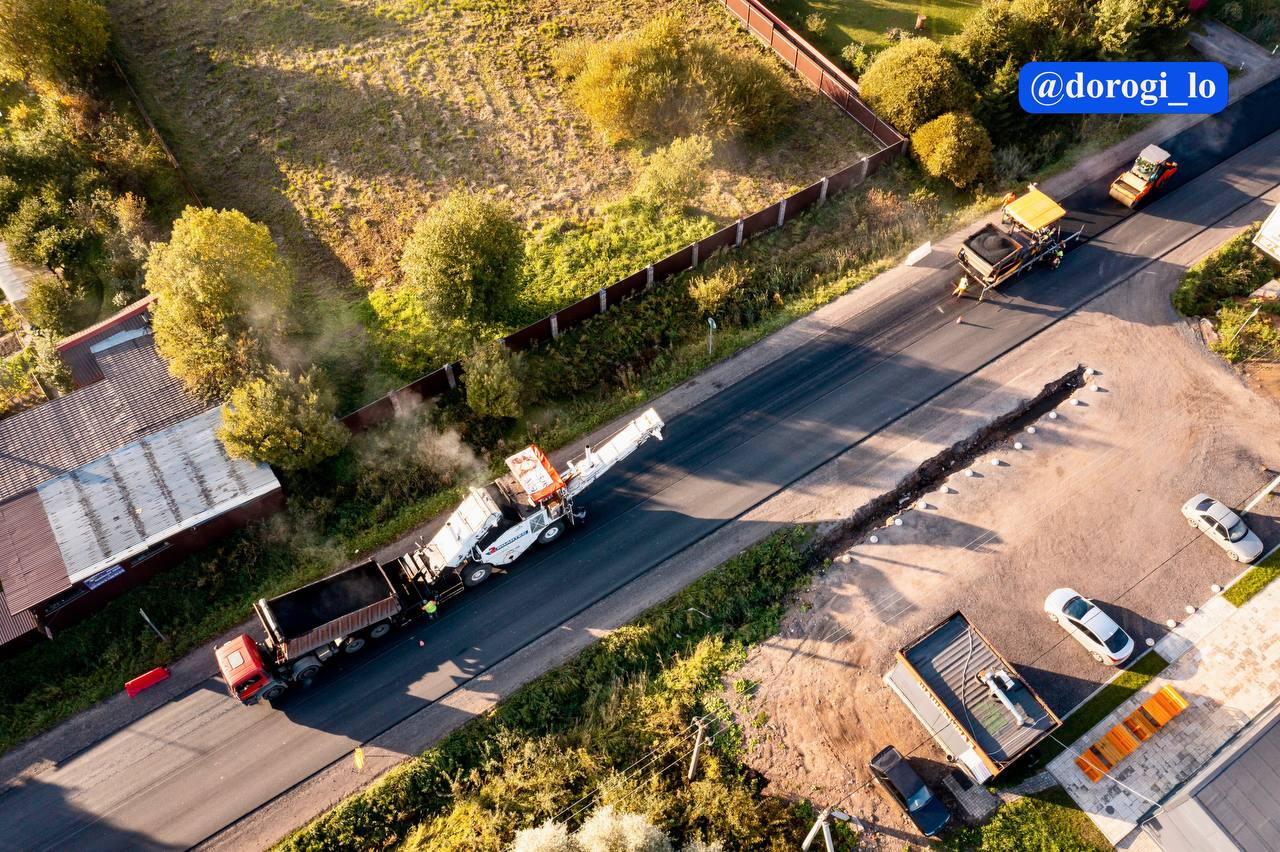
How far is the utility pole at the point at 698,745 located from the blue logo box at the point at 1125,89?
33697mm

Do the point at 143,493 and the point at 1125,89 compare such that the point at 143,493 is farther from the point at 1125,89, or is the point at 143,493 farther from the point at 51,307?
the point at 1125,89

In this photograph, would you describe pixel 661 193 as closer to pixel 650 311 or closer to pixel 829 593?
pixel 650 311

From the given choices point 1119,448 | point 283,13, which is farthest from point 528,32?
point 1119,448

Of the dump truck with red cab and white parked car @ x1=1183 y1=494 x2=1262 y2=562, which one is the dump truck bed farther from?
white parked car @ x1=1183 y1=494 x2=1262 y2=562

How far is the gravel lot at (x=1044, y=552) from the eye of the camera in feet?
78.8

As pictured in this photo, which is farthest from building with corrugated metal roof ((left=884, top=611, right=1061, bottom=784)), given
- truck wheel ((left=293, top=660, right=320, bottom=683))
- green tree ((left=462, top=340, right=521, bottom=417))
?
truck wheel ((left=293, top=660, right=320, bottom=683))

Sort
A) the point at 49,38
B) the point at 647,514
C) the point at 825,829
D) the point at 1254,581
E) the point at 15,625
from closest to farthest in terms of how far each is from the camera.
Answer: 1. the point at 825,829
2. the point at 15,625
3. the point at 1254,581
4. the point at 647,514
5. the point at 49,38

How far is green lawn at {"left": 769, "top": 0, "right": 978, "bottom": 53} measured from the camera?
4291cm

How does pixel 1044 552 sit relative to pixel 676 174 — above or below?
below

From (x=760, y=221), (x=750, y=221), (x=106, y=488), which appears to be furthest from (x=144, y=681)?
(x=760, y=221)

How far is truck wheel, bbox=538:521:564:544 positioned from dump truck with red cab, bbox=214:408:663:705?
36mm

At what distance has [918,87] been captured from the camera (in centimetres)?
3616

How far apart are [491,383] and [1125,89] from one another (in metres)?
35.8

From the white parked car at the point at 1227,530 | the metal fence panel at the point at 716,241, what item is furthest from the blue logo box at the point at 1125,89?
the white parked car at the point at 1227,530
